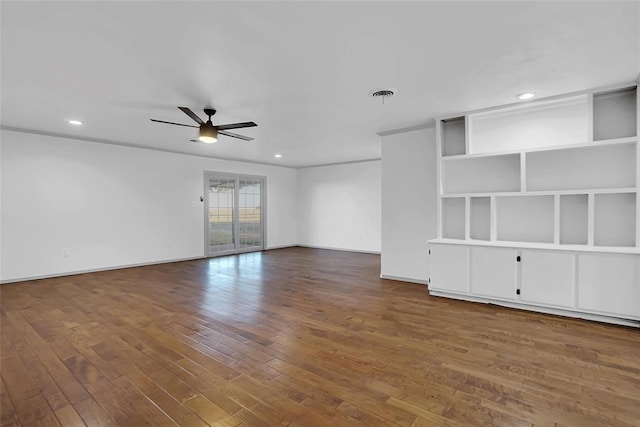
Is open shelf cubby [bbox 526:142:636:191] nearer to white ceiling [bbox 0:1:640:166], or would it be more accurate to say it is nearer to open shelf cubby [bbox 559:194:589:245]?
open shelf cubby [bbox 559:194:589:245]

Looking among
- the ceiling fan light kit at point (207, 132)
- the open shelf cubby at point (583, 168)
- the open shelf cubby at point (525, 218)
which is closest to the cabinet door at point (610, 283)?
the open shelf cubby at point (525, 218)

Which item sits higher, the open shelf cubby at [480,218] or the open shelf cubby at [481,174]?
the open shelf cubby at [481,174]

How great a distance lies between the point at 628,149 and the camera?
3.42m

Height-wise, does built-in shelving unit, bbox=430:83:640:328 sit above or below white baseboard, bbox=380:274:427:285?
above

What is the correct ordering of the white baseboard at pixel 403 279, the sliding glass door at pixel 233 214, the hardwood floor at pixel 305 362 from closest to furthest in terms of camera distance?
1. the hardwood floor at pixel 305 362
2. the white baseboard at pixel 403 279
3. the sliding glass door at pixel 233 214

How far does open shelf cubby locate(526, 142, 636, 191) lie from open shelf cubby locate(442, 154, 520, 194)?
19 centimetres

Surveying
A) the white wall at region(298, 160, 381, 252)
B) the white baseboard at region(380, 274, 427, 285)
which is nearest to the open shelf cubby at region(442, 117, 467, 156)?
the white baseboard at region(380, 274, 427, 285)

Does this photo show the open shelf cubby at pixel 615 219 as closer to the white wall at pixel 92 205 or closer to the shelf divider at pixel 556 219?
the shelf divider at pixel 556 219

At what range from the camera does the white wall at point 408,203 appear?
15.7 feet

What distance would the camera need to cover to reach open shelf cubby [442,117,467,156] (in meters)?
4.49

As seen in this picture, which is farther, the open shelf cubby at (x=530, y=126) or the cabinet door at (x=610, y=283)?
the open shelf cubby at (x=530, y=126)

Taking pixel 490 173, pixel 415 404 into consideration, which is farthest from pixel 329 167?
pixel 415 404

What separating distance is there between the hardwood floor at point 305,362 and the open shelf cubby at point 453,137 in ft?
7.09

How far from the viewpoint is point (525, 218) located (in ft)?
13.2
